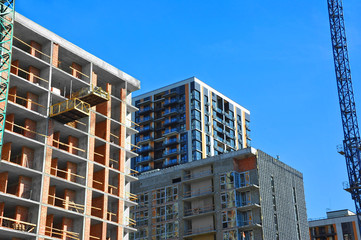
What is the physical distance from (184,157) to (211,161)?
36935 mm

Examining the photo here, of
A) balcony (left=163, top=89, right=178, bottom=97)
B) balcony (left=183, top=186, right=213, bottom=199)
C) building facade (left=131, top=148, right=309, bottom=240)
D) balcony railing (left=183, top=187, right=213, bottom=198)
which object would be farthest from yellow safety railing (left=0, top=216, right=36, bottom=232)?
balcony (left=163, top=89, right=178, bottom=97)

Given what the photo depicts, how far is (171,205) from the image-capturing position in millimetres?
93438

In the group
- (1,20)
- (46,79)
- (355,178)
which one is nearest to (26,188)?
(46,79)

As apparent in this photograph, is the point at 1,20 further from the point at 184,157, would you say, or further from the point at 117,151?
the point at 184,157

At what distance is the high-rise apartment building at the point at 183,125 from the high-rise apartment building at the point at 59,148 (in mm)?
61660

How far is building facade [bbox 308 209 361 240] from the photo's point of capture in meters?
141

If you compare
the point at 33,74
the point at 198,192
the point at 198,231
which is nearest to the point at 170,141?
the point at 198,192

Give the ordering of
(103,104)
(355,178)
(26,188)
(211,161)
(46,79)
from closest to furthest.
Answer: (26,188) < (46,79) < (103,104) < (211,161) < (355,178)

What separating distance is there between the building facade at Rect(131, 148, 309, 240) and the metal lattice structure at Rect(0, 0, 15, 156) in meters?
44.2

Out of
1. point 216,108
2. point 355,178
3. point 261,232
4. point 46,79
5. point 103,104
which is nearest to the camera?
point 46,79

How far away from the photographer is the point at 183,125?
436ft

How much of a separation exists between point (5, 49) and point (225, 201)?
150 feet

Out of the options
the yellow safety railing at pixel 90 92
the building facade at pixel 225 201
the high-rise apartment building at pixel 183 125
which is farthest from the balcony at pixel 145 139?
the yellow safety railing at pixel 90 92

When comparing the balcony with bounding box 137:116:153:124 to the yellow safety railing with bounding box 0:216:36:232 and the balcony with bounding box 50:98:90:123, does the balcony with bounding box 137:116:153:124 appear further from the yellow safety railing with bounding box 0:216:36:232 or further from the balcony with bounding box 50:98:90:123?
the yellow safety railing with bounding box 0:216:36:232
